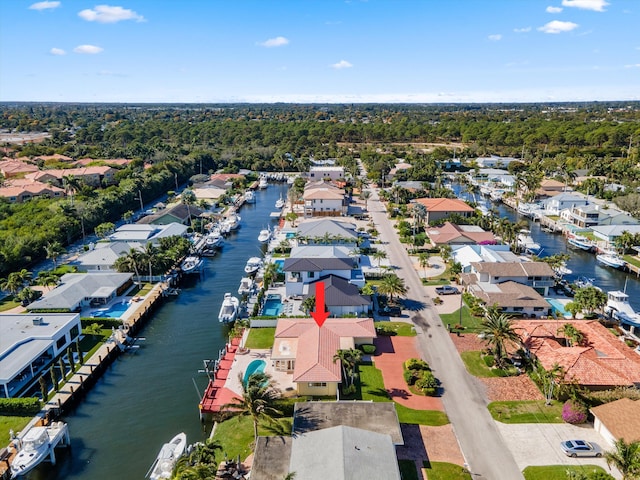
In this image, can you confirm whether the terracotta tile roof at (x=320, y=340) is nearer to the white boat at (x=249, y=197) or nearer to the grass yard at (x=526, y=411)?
the grass yard at (x=526, y=411)

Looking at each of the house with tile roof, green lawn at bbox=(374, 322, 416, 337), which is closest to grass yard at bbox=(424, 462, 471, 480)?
green lawn at bbox=(374, 322, 416, 337)

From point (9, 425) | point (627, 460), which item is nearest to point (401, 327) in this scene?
point (627, 460)

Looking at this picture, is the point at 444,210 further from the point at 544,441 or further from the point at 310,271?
the point at 544,441

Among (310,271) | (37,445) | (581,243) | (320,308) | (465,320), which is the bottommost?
(37,445)

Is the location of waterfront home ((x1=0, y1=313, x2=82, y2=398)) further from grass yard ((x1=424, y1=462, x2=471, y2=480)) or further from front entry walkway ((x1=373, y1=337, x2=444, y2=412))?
grass yard ((x1=424, y1=462, x2=471, y2=480))

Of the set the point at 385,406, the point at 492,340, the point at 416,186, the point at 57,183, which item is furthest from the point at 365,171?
the point at 385,406

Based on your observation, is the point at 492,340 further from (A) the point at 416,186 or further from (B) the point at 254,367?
(A) the point at 416,186
